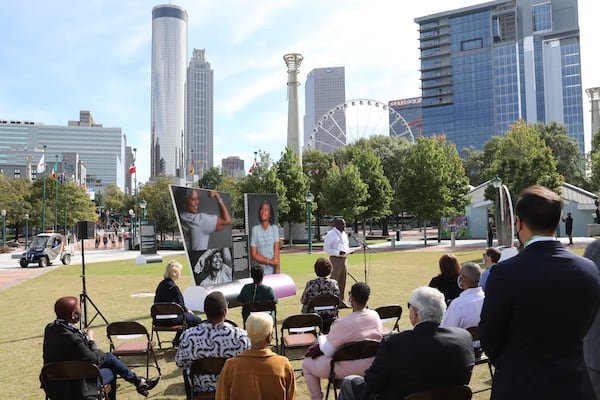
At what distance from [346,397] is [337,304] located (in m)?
3.41

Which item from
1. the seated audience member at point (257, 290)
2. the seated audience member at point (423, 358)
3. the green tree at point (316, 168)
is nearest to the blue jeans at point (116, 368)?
the seated audience member at point (257, 290)

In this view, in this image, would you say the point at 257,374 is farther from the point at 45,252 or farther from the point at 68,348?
the point at 45,252

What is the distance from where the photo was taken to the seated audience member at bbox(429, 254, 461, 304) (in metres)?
6.81

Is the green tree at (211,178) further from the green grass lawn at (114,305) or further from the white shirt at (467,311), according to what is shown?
the white shirt at (467,311)

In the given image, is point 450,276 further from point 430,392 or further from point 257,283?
point 430,392

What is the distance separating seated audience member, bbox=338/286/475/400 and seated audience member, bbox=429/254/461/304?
11.8ft

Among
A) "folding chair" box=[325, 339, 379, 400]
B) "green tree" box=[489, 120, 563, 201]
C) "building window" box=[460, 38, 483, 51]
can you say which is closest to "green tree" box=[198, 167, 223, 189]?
"green tree" box=[489, 120, 563, 201]

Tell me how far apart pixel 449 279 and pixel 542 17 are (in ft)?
505

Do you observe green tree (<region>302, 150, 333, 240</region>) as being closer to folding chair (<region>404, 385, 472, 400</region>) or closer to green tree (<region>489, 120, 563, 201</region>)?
green tree (<region>489, 120, 563, 201</region>)

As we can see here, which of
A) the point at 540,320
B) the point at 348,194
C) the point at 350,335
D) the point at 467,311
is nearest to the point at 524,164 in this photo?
the point at 348,194

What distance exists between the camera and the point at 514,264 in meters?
2.40

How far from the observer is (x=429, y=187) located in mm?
40000

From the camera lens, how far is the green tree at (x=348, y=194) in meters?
44.7

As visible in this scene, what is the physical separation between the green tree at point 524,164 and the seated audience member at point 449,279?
32973 millimetres
